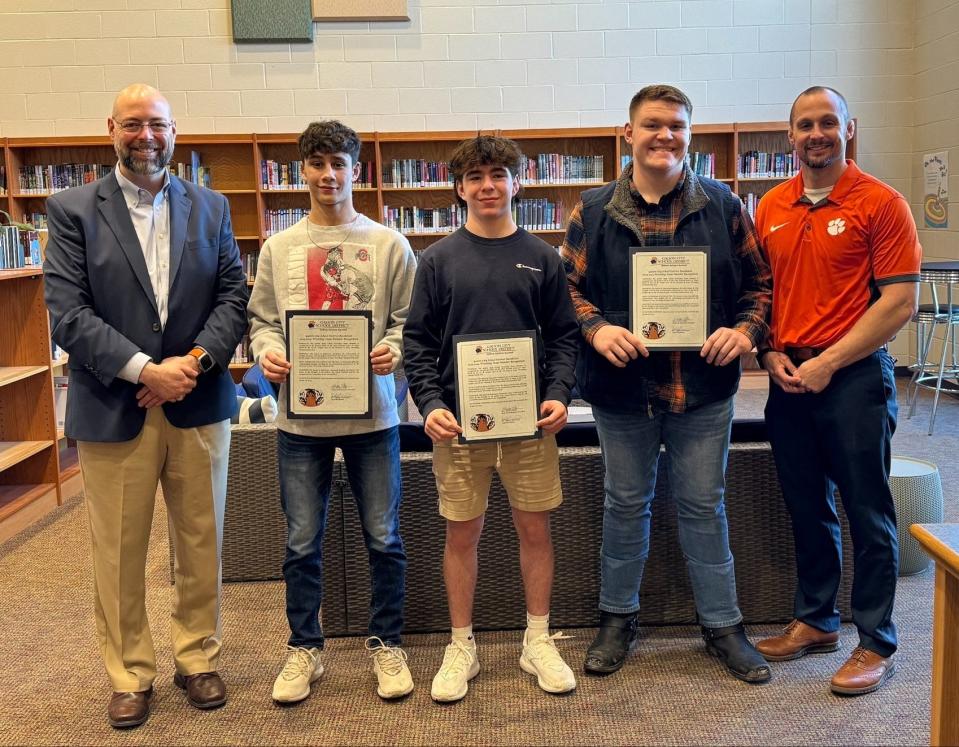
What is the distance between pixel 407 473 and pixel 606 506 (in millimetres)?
689

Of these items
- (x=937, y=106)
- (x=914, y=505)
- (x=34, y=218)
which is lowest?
(x=914, y=505)

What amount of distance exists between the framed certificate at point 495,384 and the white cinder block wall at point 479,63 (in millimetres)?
6004

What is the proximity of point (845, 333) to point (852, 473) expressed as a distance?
40 centimetres

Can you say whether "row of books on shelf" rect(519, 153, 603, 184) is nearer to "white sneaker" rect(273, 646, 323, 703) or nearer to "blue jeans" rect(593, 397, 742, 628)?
"blue jeans" rect(593, 397, 742, 628)

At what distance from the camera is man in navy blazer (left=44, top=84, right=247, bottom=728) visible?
241 centimetres

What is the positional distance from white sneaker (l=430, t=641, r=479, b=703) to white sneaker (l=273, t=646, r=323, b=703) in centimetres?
37

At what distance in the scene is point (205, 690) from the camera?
2580mm

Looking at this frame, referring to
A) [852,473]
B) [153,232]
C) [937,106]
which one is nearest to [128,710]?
[153,232]

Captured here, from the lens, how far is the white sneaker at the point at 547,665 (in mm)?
2590

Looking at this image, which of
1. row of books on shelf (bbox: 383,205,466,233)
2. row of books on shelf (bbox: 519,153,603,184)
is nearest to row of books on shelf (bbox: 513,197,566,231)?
row of books on shelf (bbox: 519,153,603,184)

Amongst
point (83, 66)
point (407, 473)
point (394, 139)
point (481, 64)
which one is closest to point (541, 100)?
point (481, 64)

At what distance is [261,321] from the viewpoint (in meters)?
2.64

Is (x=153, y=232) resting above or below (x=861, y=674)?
above

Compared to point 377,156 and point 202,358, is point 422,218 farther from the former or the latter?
point 202,358
